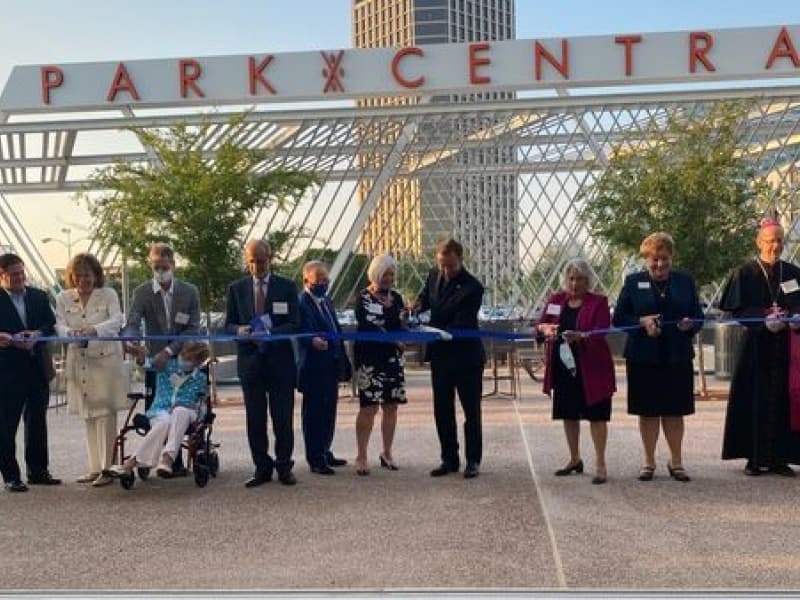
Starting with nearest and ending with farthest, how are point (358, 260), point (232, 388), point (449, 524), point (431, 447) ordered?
point (449, 524)
point (431, 447)
point (232, 388)
point (358, 260)

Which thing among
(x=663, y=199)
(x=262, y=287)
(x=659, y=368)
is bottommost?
(x=659, y=368)

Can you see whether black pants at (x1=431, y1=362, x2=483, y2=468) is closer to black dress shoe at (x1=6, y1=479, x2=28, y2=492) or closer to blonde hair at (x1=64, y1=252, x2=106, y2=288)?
blonde hair at (x1=64, y1=252, x2=106, y2=288)

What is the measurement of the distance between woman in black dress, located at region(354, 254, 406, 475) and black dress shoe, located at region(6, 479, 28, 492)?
240 centimetres

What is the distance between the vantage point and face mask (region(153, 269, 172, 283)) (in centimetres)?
717

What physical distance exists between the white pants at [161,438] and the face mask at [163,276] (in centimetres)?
104

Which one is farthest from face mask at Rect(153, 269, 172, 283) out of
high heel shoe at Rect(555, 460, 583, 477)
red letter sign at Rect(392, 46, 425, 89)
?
red letter sign at Rect(392, 46, 425, 89)

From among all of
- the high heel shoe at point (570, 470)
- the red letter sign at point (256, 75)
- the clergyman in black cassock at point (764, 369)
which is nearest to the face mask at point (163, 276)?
the high heel shoe at point (570, 470)

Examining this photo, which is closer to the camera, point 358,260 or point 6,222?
point 6,222

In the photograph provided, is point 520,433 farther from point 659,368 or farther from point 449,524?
point 449,524

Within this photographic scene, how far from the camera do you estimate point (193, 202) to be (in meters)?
13.4

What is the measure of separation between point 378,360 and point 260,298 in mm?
1021

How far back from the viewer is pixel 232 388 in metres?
16.2

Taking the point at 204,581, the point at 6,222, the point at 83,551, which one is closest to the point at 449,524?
the point at 204,581

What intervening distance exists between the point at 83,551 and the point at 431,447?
13.0 ft
